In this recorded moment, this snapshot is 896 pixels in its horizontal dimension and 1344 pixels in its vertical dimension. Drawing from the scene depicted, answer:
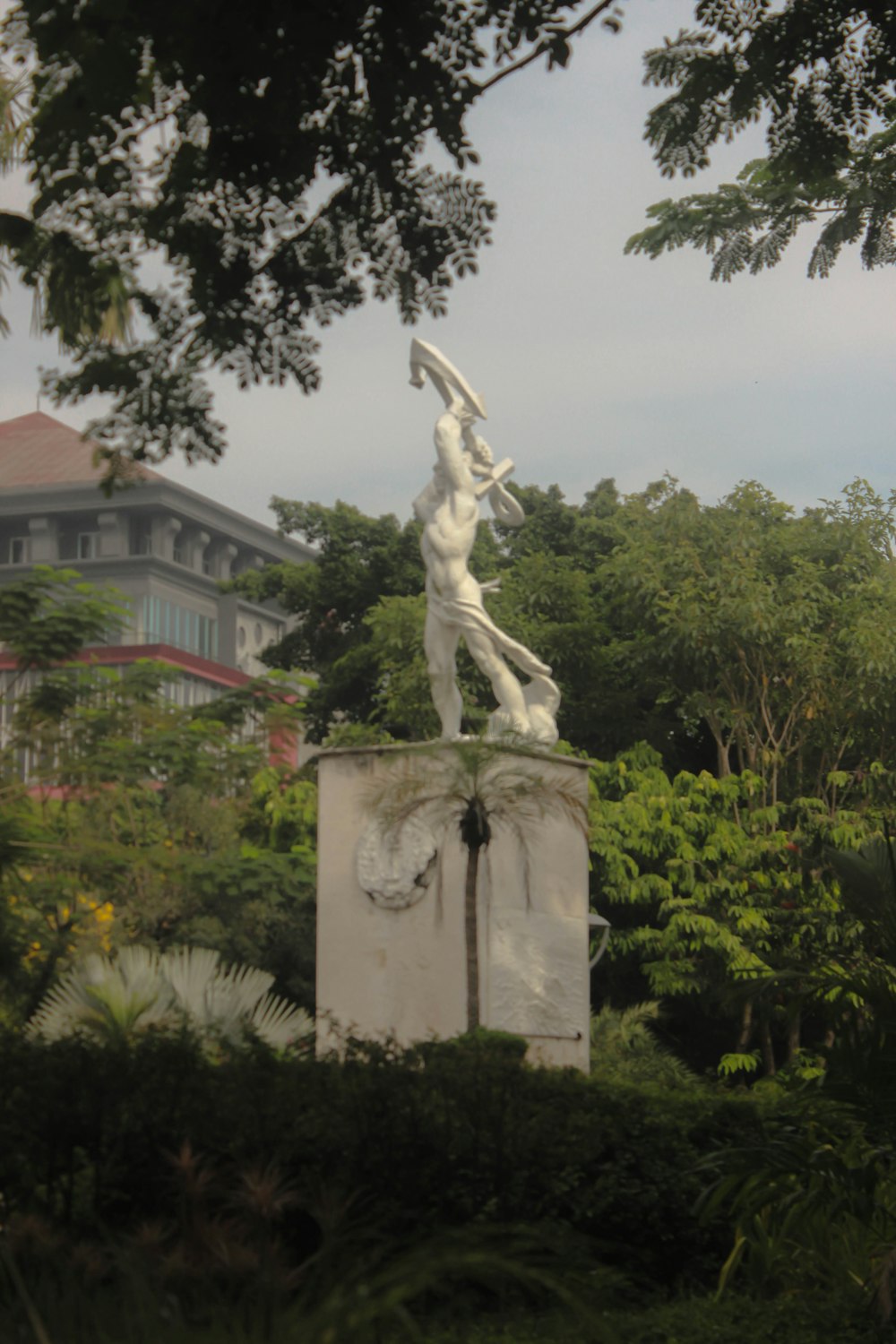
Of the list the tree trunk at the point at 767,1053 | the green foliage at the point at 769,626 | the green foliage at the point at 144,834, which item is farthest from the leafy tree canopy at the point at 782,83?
the green foliage at the point at 769,626

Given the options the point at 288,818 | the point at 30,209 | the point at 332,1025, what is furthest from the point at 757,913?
the point at 30,209

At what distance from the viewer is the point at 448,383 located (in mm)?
14984

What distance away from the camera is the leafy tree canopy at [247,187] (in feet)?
15.8

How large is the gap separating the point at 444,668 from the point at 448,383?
85.8 inches

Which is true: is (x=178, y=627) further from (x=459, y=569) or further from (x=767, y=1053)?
(x=459, y=569)

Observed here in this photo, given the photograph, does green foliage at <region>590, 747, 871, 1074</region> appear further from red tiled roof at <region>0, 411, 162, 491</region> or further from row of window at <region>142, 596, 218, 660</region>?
row of window at <region>142, 596, 218, 660</region>

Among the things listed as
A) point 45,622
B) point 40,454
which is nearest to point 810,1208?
point 45,622

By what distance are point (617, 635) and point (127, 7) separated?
2229 cm

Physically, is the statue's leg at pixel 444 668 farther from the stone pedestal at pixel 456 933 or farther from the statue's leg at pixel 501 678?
the stone pedestal at pixel 456 933

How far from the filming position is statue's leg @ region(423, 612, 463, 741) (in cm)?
1502

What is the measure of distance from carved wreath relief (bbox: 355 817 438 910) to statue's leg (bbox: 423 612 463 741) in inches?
41.3

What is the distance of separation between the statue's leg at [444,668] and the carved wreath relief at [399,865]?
1.05 m

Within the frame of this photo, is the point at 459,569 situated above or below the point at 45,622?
above

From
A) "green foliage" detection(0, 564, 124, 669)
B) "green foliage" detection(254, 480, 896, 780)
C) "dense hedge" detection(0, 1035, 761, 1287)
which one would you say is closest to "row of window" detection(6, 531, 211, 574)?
"green foliage" detection(254, 480, 896, 780)
